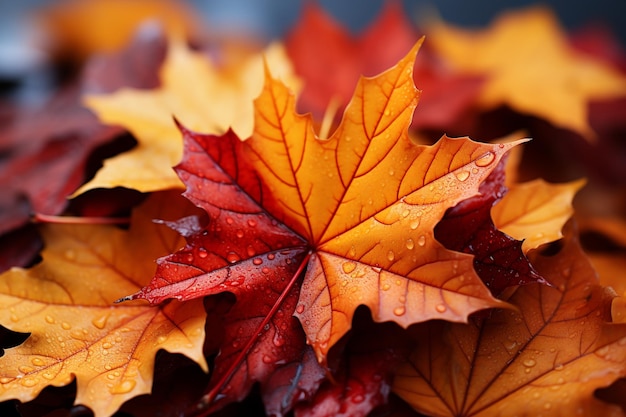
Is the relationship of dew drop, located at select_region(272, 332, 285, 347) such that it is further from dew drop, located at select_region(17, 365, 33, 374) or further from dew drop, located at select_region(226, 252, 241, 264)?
dew drop, located at select_region(17, 365, 33, 374)

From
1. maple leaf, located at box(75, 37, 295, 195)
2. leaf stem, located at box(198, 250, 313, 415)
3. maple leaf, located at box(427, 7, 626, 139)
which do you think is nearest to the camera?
leaf stem, located at box(198, 250, 313, 415)

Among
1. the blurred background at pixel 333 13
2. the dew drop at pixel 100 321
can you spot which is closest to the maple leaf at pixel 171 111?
the dew drop at pixel 100 321

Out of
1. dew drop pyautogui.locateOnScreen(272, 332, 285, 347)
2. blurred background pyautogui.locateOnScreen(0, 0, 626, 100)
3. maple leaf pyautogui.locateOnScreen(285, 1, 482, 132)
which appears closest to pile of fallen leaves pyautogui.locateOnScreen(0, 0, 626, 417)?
dew drop pyautogui.locateOnScreen(272, 332, 285, 347)

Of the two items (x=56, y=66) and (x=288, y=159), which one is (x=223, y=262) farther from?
(x=56, y=66)

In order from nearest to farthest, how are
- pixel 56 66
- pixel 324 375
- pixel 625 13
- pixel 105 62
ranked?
pixel 324 375 → pixel 105 62 → pixel 56 66 → pixel 625 13

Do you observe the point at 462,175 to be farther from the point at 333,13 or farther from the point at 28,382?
the point at 333,13

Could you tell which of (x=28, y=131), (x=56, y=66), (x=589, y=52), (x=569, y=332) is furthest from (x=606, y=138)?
(x=56, y=66)

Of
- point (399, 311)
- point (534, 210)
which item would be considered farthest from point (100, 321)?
point (534, 210)
